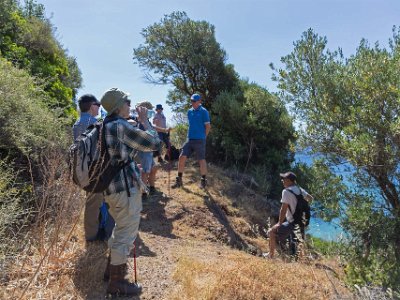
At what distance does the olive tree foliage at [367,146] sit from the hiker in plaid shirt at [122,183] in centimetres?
239

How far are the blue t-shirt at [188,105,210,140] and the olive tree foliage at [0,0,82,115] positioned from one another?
9.14ft

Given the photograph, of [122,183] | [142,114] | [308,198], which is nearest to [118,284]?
[122,183]

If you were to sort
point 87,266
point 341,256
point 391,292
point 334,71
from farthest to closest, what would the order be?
point 334,71, point 341,256, point 87,266, point 391,292

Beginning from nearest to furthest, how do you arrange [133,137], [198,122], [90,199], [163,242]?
[133,137], [90,199], [163,242], [198,122]

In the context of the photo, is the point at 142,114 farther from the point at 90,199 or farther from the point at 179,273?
the point at 179,273

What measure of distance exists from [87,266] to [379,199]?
347 cm

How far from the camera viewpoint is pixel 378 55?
480 centimetres

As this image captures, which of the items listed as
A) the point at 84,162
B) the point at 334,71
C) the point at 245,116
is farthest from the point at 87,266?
the point at 245,116

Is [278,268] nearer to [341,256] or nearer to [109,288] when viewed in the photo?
[341,256]

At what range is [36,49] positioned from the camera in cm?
1013

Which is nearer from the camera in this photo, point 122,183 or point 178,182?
point 122,183

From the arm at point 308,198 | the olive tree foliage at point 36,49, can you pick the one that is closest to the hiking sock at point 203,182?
the arm at point 308,198

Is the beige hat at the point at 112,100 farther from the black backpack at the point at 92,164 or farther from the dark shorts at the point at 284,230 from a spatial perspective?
the dark shorts at the point at 284,230

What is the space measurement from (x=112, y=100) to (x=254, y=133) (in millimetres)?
10198
